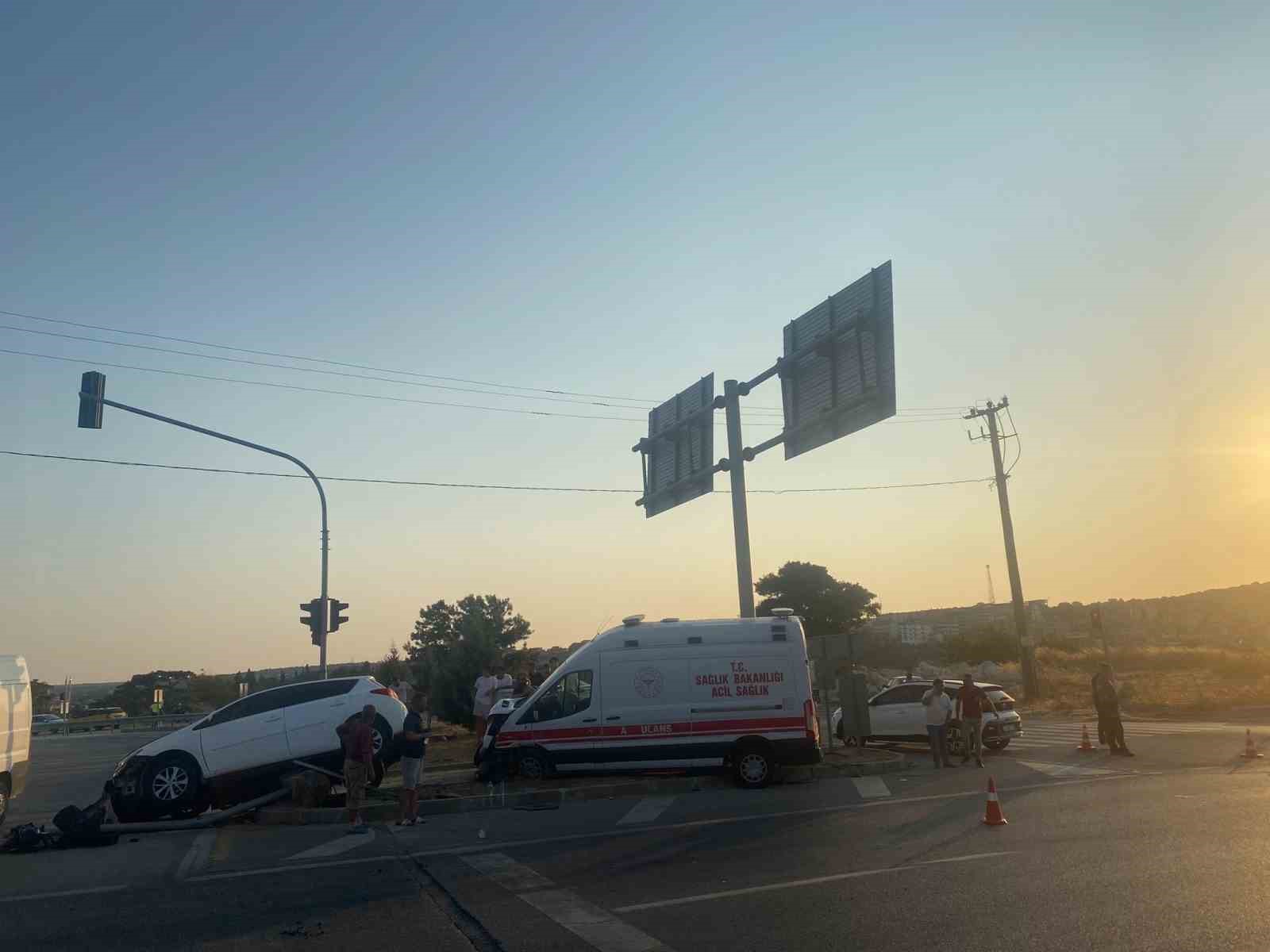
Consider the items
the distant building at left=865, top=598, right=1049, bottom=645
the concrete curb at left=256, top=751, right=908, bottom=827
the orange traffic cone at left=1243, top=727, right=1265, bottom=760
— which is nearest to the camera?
the concrete curb at left=256, top=751, right=908, bottom=827

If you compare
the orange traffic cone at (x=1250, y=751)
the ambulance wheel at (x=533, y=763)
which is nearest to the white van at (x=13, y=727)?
the ambulance wheel at (x=533, y=763)

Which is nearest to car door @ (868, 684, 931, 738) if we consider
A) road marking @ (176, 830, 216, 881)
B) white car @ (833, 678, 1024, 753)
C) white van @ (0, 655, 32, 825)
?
white car @ (833, 678, 1024, 753)

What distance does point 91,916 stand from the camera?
801cm

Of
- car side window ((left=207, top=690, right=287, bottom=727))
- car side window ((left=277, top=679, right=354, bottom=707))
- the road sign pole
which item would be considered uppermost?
the road sign pole

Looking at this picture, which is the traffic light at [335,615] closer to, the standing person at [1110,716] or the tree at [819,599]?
the standing person at [1110,716]

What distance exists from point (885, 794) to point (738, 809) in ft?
7.49

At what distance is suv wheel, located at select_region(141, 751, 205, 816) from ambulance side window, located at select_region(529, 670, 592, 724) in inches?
195

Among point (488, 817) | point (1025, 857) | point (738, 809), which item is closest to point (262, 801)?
point (488, 817)

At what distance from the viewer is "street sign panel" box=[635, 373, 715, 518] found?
19219 millimetres

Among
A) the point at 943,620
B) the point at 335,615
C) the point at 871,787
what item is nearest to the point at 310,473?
the point at 335,615

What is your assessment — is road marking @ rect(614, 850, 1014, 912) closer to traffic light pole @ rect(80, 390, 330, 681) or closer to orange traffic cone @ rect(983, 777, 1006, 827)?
orange traffic cone @ rect(983, 777, 1006, 827)

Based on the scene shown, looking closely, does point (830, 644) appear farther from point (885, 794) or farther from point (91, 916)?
point (91, 916)

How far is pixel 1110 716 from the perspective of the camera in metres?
18.3

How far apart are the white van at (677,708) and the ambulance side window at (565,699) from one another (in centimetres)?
1
